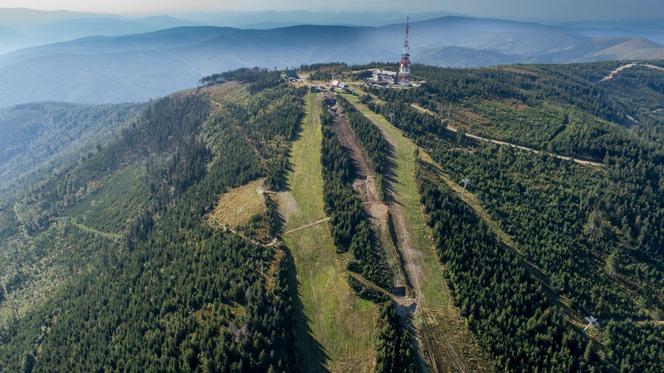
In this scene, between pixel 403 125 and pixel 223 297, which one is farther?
pixel 403 125

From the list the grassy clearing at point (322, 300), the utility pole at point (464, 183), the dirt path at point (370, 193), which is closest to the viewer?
the grassy clearing at point (322, 300)

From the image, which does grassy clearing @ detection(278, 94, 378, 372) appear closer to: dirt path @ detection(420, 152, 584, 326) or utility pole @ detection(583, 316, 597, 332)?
dirt path @ detection(420, 152, 584, 326)

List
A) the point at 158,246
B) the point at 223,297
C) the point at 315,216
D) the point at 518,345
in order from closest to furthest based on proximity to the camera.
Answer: the point at 518,345
the point at 223,297
the point at 315,216
the point at 158,246

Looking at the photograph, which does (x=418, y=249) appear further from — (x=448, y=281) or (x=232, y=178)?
(x=232, y=178)

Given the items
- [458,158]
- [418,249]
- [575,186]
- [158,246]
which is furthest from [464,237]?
[158,246]

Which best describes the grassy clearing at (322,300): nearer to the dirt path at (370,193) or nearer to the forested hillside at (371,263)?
the forested hillside at (371,263)

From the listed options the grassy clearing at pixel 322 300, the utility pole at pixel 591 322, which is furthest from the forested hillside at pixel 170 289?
the utility pole at pixel 591 322
